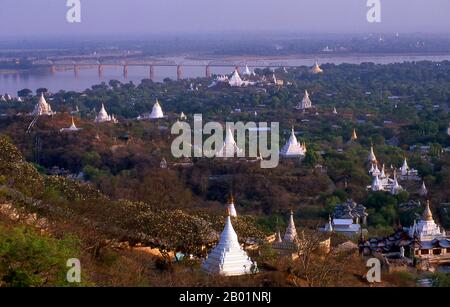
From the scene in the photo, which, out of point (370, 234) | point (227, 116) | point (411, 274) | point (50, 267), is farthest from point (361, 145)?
point (50, 267)

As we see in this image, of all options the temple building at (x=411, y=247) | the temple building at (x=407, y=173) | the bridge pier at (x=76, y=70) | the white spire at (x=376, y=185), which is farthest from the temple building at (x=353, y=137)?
the bridge pier at (x=76, y=70)

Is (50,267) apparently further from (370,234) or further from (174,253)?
(370,234)

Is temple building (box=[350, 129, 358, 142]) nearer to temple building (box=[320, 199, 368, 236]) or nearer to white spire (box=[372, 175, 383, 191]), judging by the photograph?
white spire (box=[372, 175, 383, 191])

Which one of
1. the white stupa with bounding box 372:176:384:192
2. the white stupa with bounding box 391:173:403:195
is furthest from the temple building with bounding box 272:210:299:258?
the white stupa with bounding box 372:176:384:192

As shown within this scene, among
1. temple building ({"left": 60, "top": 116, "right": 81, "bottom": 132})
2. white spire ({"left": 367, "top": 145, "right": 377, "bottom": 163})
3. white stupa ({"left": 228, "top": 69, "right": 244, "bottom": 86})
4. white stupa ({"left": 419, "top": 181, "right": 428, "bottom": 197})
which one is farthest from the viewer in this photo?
white stupa ({"left": 228, "top": 69, "right": 244, "bottom": 86})

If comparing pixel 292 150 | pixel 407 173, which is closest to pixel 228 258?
pixel 407 173

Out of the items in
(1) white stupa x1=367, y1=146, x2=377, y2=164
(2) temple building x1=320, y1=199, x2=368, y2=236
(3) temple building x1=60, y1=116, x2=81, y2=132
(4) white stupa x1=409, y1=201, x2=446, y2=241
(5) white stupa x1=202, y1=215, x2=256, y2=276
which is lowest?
(2) temple building x1=320, y1=199, x2=368, y2=236
